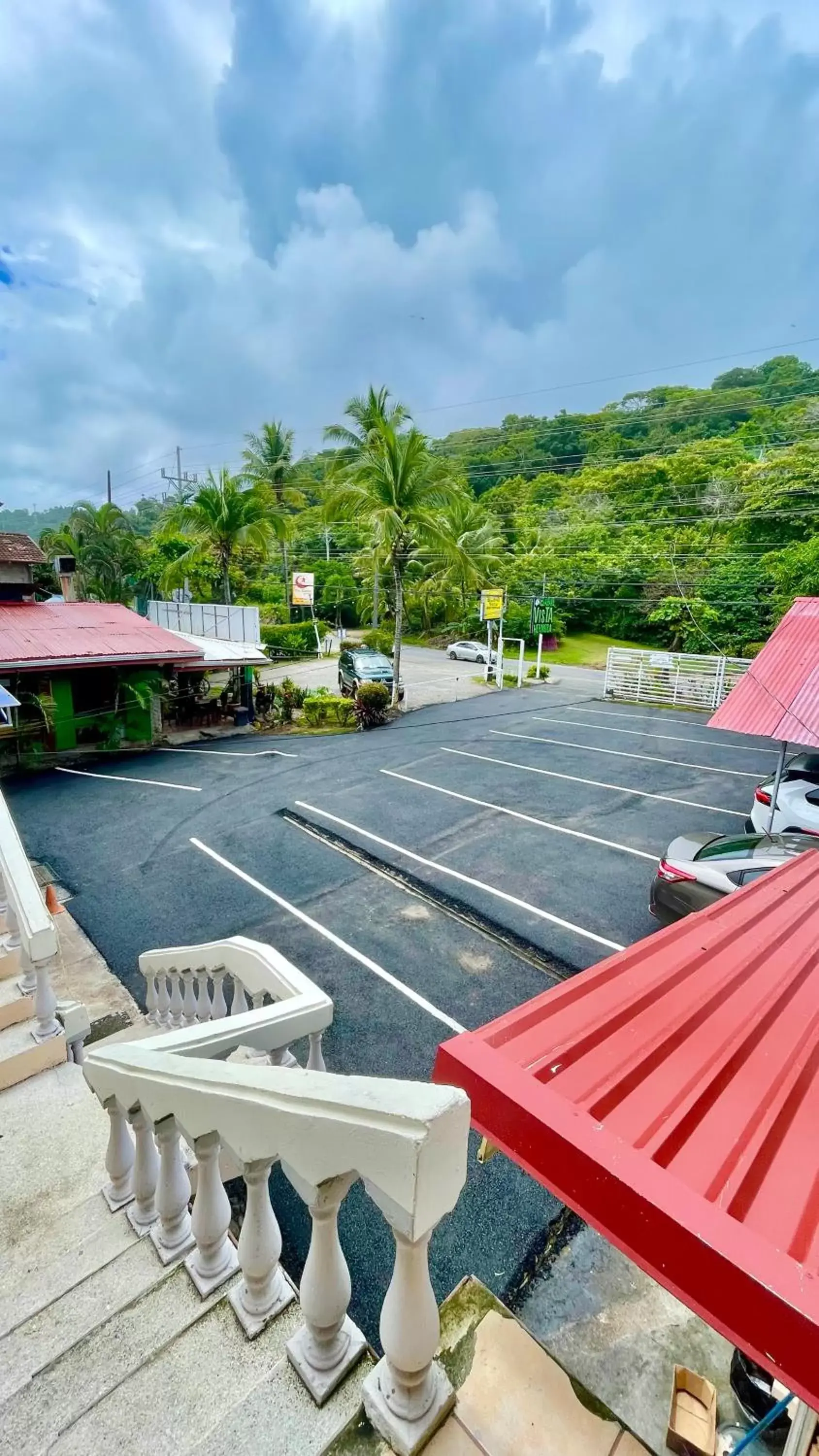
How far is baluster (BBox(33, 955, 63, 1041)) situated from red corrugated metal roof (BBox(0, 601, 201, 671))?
430 inches

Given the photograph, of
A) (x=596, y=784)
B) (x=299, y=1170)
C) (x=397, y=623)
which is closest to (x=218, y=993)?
(x=299, y=1170)

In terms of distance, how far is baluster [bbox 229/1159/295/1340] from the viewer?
160cm

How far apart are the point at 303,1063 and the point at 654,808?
773 centimetres

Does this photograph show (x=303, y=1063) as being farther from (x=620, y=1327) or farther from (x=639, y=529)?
(x=639, y=529)

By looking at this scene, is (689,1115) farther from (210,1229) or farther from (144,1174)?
(144,1174)

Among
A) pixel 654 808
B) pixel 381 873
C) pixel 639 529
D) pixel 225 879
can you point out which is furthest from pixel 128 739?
pixel 639 529

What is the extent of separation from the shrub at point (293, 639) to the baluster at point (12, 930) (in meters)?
27.2

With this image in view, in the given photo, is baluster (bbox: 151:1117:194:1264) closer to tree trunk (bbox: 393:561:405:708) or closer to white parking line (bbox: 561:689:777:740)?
tree trunk (bbox: 393:561:405:708)

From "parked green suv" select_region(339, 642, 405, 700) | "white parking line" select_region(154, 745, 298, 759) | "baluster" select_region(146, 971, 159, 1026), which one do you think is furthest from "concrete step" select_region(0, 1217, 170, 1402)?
"parked green suv" select_region(339, 642, 405, 700)

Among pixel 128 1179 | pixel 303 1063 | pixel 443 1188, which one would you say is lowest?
pixel 303 1063

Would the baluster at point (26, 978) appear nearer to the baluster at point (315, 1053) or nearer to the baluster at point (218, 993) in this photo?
the baluster at point (218, 993)

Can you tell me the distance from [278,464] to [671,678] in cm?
2532

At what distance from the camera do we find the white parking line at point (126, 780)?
39.0 feet

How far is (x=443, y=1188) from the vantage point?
1175mm
